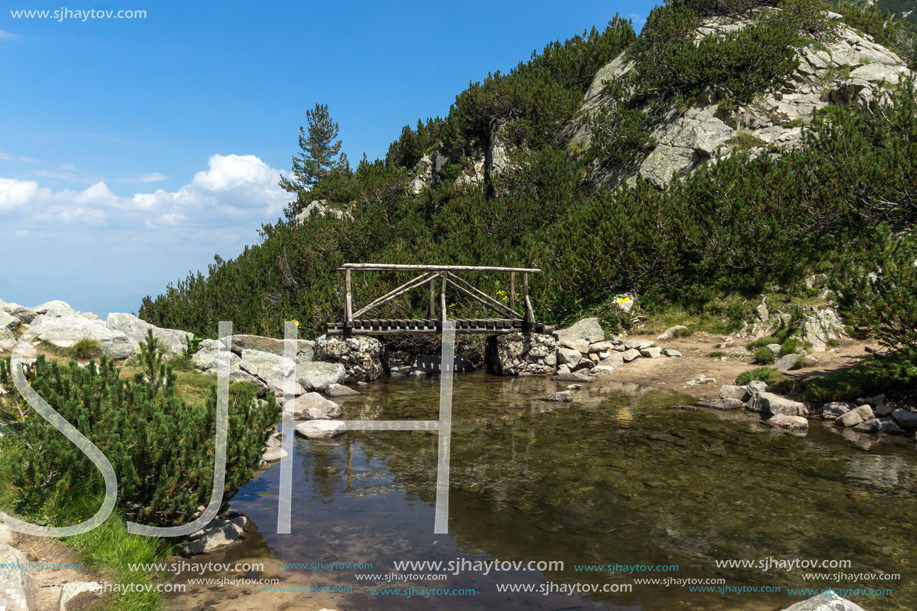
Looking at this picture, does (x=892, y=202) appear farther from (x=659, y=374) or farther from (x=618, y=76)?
(x=618, y=76)

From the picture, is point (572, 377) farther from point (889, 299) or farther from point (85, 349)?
point (85, 349)

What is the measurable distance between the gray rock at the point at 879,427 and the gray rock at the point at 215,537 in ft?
34.8

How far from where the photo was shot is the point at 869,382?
1109 centimetres

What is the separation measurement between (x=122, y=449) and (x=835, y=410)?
12.1 m

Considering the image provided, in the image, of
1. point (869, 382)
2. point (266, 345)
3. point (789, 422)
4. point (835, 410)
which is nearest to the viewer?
point (789, 422)

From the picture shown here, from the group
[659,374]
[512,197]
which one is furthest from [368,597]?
[512,197]

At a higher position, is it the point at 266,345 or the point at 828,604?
the point at 266,345

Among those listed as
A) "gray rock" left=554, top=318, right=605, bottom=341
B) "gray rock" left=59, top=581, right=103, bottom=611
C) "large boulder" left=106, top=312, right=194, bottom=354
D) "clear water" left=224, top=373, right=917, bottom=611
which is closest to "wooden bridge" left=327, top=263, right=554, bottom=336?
"gray rock" left=554, top=318, right=605, bottom=341

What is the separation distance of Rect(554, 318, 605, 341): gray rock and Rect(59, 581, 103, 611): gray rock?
51.6 ft

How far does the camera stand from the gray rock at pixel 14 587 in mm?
3264

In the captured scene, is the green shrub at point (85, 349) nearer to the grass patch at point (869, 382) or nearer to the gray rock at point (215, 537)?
the gray rock at point (215, 537)

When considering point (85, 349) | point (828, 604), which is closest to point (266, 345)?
point (85, 349)

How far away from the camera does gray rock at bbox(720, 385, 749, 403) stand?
12250mm

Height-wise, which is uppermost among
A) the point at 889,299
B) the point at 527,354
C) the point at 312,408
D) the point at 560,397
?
the point at 889,299
